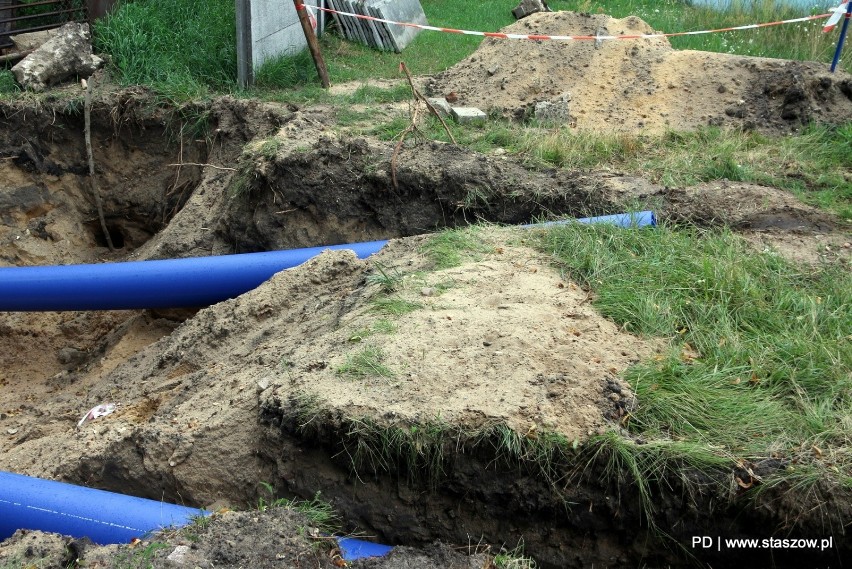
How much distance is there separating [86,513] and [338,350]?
1302 millimetres

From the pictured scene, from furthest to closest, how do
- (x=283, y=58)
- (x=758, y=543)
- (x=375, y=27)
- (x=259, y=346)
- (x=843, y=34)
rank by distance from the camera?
(x=375, y=27), (x=283, y=58), (x=843, y=34), (x=259, y=346), (x=758, y=543)

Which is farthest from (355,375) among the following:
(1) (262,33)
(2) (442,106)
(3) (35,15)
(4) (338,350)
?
(3) (35,15)

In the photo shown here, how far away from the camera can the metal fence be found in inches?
350

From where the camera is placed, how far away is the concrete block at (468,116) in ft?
25.3

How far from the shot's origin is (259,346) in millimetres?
4766

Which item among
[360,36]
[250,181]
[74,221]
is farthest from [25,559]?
[360,36]

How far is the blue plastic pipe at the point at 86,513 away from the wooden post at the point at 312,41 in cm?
561

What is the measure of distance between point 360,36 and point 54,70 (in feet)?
12.5

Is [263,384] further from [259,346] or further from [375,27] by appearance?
[375,27]

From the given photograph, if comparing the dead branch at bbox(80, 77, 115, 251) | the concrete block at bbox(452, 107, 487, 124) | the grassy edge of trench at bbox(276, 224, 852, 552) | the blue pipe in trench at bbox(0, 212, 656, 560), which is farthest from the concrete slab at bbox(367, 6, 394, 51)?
the grassy edge of trench at bbox(276, 224, 852, 552)

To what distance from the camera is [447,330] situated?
4086 millimetres

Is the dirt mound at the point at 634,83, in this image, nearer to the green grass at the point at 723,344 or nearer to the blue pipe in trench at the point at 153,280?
the blue pipe in trench at the point at 153,280

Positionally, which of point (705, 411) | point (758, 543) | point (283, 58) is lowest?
point (758, 543)

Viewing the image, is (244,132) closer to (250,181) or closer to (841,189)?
(250,181)
